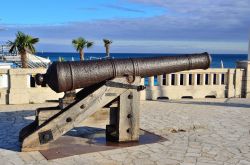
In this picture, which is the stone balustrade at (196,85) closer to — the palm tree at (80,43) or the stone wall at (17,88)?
the stone wall at (17,88)

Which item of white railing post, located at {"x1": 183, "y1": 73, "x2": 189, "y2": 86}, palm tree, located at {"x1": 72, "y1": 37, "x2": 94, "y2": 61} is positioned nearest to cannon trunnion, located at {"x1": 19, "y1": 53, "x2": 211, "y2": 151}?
white railing post, located at {"x1": 183, "y1": 73, "x2": 189, "y2": 86}

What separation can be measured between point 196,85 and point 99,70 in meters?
8.97

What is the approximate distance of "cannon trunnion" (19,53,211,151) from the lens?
269 inches

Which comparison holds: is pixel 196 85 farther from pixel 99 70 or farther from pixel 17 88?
pixel 99 70

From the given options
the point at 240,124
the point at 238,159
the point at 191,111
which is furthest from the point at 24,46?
the point at 238,159

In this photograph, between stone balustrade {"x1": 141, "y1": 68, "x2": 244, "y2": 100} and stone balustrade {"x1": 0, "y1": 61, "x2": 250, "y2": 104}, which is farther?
stone balustrade {"x1": 141, "y1": 68, "x2": 244, "y2": 100}

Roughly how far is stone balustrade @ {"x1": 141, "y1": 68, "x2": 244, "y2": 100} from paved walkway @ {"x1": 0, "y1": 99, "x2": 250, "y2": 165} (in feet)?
5.54

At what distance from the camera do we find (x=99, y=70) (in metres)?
7.13

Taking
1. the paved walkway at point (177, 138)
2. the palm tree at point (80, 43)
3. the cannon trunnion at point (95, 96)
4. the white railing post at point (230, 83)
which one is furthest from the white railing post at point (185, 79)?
the palm tree at point (80, 43)

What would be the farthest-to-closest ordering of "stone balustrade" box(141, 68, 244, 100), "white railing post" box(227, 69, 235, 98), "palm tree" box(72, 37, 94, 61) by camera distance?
1. "palm tree" box(72, 37, 94, 61)
2. "white railing post" box(227, 69, 235, 98)
3. "stone balustrade" box(141, 68, 244, 100)

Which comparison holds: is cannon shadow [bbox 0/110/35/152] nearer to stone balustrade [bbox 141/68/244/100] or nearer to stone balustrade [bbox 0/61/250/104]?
stone balustrade [bbox 0/61/250/104]

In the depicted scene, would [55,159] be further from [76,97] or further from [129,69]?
[129,69]

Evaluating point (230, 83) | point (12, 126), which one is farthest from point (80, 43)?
point (12, 126)

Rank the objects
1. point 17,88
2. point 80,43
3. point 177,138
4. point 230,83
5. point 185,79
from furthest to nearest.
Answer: point 80,43
point 230,83
point 185,79
point 17,88
point 177,138
